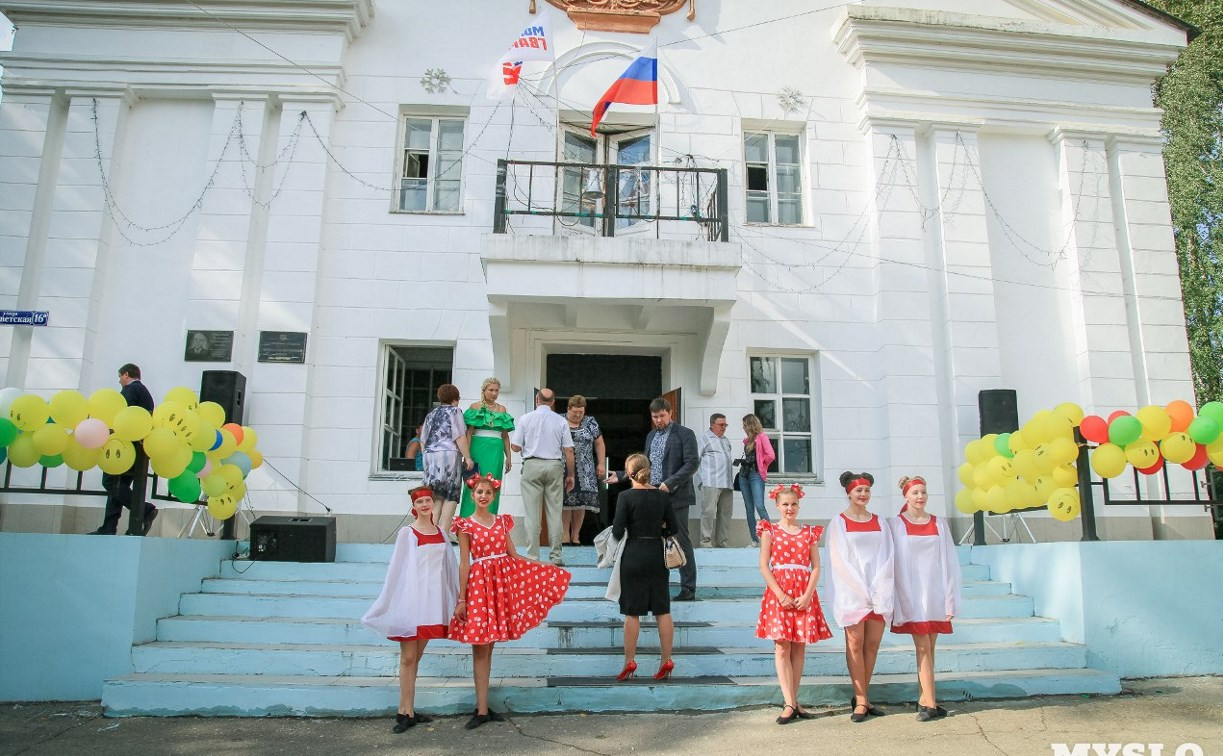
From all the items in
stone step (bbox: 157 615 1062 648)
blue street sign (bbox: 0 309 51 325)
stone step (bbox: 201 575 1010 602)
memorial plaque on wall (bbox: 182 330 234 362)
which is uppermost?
blue street sign (bbox: 0 309 51 325)

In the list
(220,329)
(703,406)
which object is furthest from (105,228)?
(703,406)

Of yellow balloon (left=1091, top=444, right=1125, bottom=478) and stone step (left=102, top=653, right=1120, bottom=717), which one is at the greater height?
yellow balloon (left=1091, top=444, right=1125, bottom=478)

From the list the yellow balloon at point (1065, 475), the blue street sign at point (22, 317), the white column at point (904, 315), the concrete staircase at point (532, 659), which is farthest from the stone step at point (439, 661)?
the blue street sign at point (22, 317)

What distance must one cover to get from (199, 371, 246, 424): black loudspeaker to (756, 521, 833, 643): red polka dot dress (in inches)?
260

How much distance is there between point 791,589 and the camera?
590 centimetres

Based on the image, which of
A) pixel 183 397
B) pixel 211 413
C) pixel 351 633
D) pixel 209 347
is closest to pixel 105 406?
pixel 183 397


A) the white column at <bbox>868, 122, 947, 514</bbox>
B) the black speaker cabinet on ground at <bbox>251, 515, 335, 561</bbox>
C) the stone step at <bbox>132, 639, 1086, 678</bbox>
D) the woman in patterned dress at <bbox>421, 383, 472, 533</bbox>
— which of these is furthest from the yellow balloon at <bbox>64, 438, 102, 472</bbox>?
the white column at <bbox>868, 122, 947, 514</bbox>

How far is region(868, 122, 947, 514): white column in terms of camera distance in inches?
428

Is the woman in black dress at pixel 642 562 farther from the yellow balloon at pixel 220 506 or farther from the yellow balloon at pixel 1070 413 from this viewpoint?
the yellow balloon at pixel 220 506

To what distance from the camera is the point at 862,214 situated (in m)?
11.7

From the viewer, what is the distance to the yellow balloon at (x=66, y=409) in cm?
691

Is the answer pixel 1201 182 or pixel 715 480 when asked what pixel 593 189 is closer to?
pixel 715 480

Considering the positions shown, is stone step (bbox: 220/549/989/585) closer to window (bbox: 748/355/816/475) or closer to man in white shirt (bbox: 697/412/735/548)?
man in white shirt (bbox: 697/412/735/548)

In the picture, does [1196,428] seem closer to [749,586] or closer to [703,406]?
[749,586]
